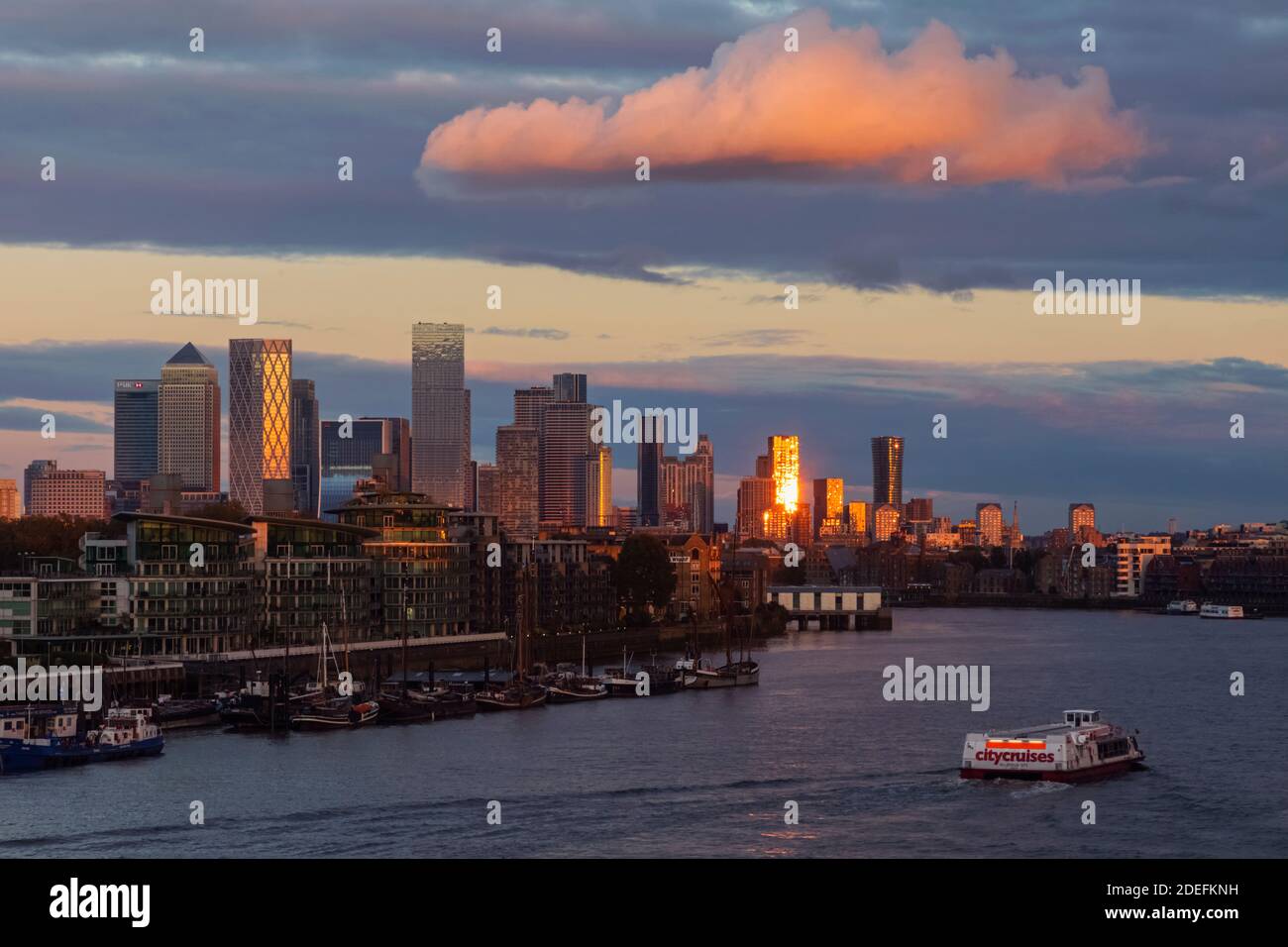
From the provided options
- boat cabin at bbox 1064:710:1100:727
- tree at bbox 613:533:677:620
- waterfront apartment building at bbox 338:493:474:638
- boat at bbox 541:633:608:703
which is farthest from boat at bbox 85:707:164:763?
tree at bbox 613:533:677:620

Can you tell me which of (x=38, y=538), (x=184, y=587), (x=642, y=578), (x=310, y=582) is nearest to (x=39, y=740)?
(x=184, y=587)

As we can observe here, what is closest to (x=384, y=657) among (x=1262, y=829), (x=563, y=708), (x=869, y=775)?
(x=563, y=708)

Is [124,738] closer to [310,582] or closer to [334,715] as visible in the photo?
[334,715]

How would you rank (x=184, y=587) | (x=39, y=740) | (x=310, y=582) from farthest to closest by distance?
1. (x=310, y=582)
2. (x=184, y=587)
3. (x=39, y=740)

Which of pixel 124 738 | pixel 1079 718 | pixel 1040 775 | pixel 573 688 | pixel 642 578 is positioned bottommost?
pixel 573 688

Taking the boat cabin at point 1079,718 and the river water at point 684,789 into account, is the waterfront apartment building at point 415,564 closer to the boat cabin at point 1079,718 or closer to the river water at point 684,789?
the river water at point 684,789

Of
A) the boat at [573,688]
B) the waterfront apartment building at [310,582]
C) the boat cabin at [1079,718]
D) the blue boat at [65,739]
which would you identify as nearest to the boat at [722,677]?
the boat at [573,688]

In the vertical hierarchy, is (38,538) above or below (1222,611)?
above
